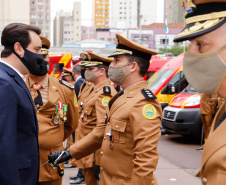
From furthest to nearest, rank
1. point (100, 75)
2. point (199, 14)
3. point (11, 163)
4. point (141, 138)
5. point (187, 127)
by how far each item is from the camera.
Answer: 1. point (187, 127)
2. point (100, 75)
3. point (141, 138)
4. point (11, 163)
5. point (199, 14)

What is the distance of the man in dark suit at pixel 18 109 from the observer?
2.58 metres

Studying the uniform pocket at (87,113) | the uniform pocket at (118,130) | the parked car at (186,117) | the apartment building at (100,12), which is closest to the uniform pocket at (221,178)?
the uniform pocket at (118,130)

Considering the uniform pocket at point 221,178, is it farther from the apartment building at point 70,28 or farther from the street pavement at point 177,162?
the apartment building at point 70,28

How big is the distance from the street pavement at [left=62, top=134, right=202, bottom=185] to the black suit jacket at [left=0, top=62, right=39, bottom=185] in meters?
4.34

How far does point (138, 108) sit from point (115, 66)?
28.0 inches

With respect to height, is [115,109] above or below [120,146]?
above

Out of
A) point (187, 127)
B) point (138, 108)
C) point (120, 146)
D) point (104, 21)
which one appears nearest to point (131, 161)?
point (120, 146)

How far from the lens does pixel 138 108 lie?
10.7 feet

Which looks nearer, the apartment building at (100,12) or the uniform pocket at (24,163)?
the uniform pocket at (24,163)

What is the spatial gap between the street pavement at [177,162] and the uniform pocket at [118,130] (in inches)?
153

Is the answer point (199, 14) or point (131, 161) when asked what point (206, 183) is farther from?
point (131, 161)

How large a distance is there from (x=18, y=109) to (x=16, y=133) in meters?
0.22

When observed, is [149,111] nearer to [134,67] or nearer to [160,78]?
[134,67]

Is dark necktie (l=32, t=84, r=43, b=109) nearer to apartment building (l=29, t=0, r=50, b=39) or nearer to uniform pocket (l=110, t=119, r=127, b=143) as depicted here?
uniform pocket (l=110, t=119, r=127, b=143)
